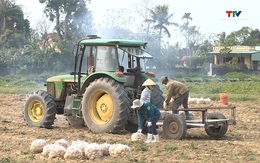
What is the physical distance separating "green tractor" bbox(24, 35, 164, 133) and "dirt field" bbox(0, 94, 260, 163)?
1.34 ft

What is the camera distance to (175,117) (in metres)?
11.9

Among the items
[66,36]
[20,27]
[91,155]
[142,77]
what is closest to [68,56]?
[66,36]

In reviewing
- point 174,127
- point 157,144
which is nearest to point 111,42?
point 174,127

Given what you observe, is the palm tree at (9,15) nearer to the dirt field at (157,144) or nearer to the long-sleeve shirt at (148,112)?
the dirt field at (157,144)

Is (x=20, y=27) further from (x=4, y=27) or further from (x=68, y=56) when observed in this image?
(x=68, y=56)

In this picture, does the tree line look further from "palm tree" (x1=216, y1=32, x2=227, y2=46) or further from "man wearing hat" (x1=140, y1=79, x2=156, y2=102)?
"man wearing hat" (x1=140, y1=79, x2=156, y2=102)

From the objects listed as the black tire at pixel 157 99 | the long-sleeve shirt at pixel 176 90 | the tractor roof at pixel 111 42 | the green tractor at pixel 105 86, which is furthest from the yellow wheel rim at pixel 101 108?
the long-sleeve shirt at pixel 176 90

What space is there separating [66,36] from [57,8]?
11.5 feet

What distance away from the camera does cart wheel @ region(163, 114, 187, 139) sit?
11727mm

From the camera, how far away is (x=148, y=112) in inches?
452

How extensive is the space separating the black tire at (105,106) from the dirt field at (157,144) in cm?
29

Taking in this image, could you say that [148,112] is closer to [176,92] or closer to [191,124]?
[191,124]

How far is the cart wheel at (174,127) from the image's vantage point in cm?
1173

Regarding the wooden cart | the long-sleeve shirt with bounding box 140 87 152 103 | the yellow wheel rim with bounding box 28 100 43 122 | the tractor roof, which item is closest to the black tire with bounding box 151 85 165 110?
the wooden cart
